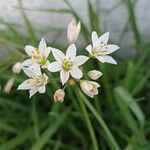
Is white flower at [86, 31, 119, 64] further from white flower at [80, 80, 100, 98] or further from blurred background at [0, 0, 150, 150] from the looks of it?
blurred background at [0, 0, 150, 150]

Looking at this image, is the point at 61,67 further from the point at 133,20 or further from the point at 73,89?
the point at 133,20

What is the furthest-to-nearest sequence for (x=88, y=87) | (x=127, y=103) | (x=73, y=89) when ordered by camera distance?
(x=73, y=89) → (x=127, y=103) → (x=88, y=87)

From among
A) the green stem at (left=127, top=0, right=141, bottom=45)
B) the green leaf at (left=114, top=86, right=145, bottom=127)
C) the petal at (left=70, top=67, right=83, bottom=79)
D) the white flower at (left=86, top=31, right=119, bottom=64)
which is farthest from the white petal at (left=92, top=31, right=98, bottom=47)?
the green stem at (left=127, top=0, right=141, bottom=45)

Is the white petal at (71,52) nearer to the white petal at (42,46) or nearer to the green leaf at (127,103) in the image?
the white petal at (42,46)

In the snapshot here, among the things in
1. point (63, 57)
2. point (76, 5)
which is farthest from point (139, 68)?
point (63, 57)

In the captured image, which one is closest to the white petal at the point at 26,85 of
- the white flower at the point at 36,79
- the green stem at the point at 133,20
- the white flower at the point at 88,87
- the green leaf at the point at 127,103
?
the white flower at the point at 36,79

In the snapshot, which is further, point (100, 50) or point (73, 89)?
point (73, 89)

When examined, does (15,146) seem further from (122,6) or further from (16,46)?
(122,6)

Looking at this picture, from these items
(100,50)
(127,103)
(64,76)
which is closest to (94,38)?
(100,50)
